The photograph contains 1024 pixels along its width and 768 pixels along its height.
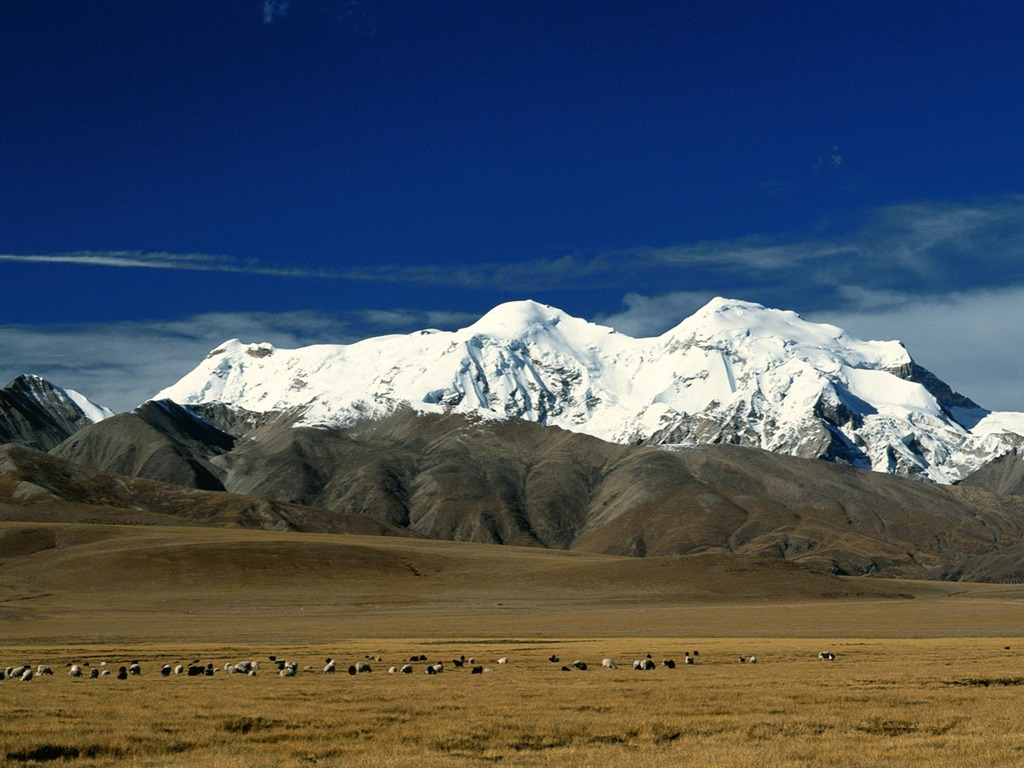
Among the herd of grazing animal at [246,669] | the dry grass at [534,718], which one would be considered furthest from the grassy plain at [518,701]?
the herd of grazing animal at [246,669]

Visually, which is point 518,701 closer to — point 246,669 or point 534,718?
point 534,718

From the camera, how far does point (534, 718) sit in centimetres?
3334

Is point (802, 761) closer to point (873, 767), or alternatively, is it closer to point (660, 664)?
point (873, 767)

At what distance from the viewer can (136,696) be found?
38719mm

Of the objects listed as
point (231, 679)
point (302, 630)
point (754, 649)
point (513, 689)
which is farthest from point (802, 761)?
point (302, 630)

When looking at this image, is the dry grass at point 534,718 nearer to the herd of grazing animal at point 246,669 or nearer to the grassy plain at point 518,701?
the grassy plain at point 518,701

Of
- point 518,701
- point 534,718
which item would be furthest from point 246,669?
point 534,718

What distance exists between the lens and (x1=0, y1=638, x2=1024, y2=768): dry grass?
Answer: 27.2 m

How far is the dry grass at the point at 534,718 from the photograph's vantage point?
89.2ft

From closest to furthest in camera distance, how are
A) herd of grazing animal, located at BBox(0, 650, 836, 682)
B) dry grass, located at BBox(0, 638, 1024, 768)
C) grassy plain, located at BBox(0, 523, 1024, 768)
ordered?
dry grass, located at BBox(0, 638, 1024, 768)
grassy plain, located at BBox(0, 523, 1024, 768)
herd of grazing animal, located at BBox(0, 650, 836, 682)

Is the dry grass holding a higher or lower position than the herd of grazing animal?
higher

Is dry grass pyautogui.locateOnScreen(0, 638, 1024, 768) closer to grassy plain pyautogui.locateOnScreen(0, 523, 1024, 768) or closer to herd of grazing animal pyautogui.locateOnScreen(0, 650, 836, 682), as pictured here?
grassy plain pyautogui.locateOnScreen(0, 523, 1024, 768)

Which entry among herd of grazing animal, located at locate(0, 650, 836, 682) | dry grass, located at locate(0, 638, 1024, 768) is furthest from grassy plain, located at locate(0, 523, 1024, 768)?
herd of grazing animal, located at locate(0, 650, 836, 682)

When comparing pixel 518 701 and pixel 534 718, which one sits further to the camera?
pixel 518 701
